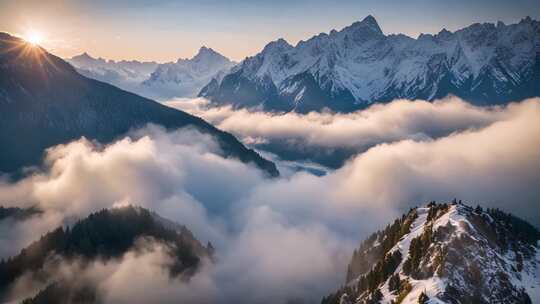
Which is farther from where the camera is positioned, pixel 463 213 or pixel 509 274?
pixel 463 213

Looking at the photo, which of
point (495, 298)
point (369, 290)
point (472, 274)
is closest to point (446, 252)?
point (472, 274)

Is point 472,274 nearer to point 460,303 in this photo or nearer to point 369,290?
point 460,303

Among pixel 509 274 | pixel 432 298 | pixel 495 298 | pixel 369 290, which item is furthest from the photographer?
pixel 369 290

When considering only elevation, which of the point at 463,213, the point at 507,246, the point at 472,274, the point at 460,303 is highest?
the point at 463,213

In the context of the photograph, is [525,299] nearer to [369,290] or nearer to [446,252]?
[446,252]

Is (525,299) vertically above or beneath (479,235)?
beneath

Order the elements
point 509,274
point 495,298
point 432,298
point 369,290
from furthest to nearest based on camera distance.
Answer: point 369,290 < point 509,274 < point 495,298 < point 432,298
